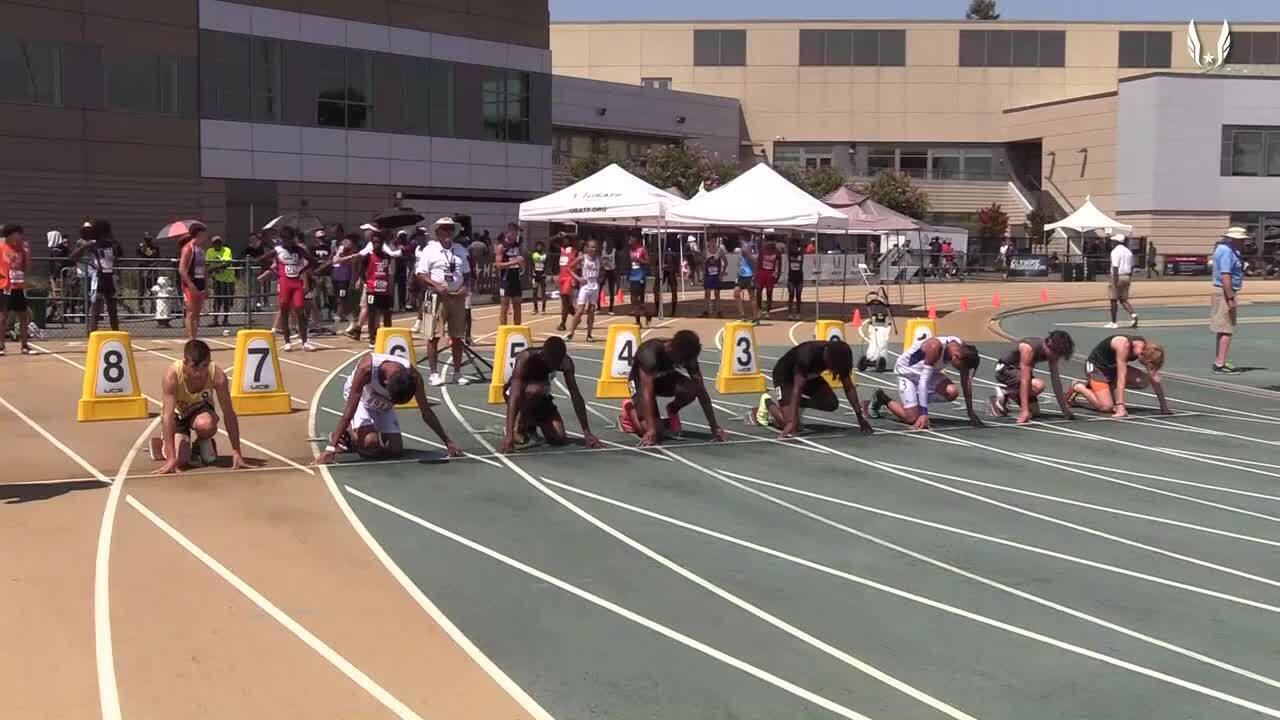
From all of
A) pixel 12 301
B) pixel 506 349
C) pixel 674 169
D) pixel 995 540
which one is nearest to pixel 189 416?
pixel 506 349

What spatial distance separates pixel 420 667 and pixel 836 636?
6.94ft

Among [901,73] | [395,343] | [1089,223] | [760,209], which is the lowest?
[395,343]

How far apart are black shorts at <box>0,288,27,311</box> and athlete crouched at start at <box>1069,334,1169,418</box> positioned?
13.5 m

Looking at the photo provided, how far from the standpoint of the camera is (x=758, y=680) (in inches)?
253

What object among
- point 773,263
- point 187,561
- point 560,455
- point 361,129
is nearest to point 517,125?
point 361,129

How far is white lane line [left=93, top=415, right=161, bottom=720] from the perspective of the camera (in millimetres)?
6008

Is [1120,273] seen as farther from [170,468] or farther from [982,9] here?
[982,9]

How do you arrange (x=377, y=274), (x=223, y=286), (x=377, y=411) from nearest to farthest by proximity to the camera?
(x=377, y=411) < (x=377, y=274) < (x=223, y=286)

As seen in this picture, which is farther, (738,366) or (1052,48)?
(1052,48)

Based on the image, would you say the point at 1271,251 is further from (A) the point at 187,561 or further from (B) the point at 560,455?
(A) the point at 187,561

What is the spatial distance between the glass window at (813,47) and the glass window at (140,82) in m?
41.1

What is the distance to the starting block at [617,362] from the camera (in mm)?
16344

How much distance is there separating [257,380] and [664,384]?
4.45 meters

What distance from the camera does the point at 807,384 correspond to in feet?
45.0
